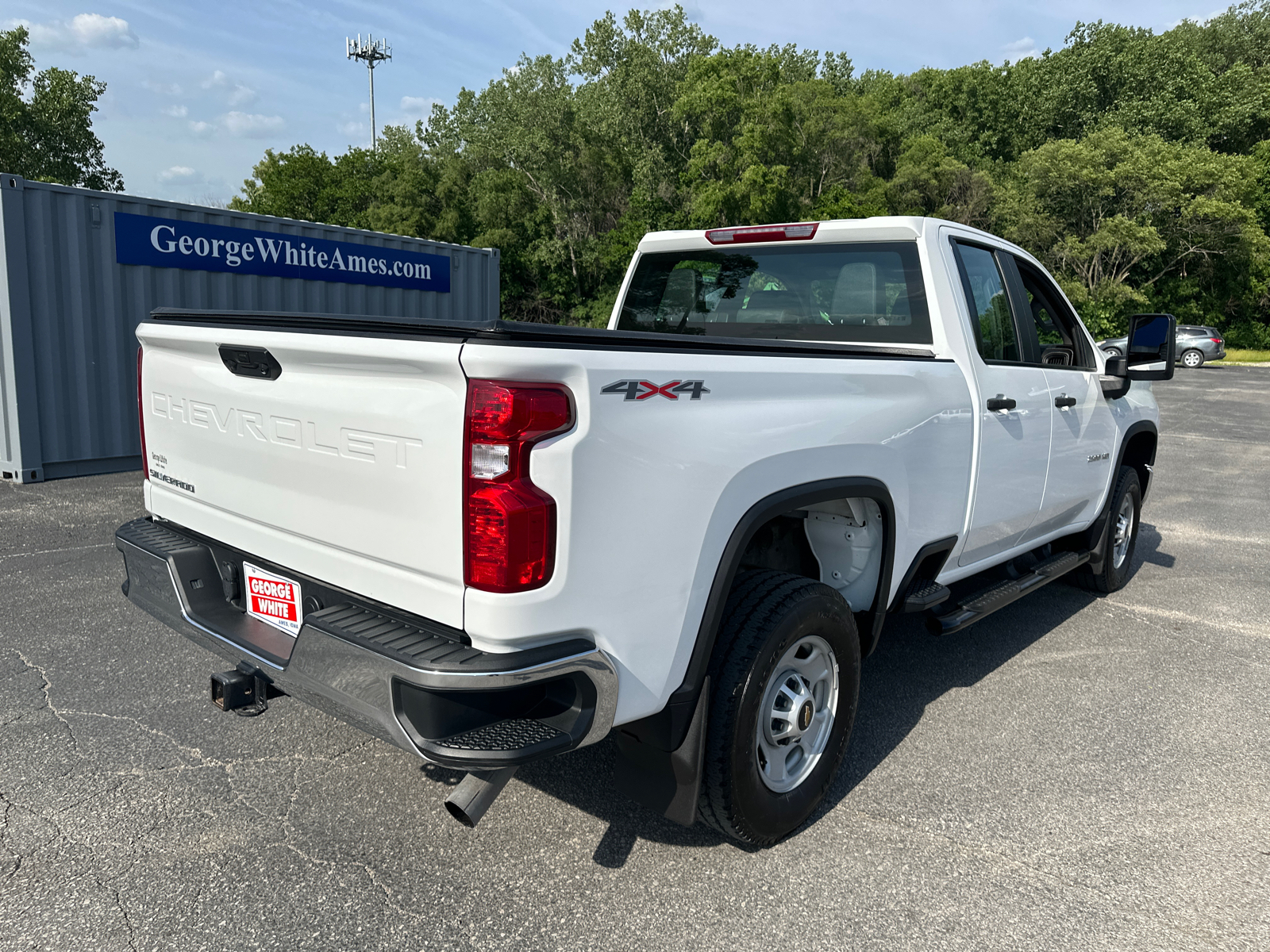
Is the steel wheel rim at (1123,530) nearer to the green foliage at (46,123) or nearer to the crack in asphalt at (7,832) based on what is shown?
the crack in asphalt at (7,832)

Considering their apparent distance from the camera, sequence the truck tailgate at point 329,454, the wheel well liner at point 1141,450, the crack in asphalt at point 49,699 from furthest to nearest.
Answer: the wheel well liner at point 1141,450 < the crack in asphalt at point 49,699 < the truck tailgate at point 329,454

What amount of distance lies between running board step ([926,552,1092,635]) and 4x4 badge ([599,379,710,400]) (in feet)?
6.24

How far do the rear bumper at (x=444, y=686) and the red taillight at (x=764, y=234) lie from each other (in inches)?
93.3

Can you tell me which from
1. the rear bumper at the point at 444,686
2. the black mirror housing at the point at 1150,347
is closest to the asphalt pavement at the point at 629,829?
the rear bumper at the point at 444,686

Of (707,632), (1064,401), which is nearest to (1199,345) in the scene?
(1064,401)

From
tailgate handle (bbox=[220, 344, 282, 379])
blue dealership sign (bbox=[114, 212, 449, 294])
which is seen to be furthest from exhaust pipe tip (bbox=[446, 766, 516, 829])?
blue dealership sign (bbox=[114, 212, 449, 294])

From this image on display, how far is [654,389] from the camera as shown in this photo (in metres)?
2.20

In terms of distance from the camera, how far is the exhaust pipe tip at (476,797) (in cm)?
218

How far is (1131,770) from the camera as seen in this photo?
3.46m

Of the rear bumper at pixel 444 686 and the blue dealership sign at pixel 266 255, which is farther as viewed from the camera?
the blue dealership sign at pixel 266 255

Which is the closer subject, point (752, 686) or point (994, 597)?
point (752, 686)

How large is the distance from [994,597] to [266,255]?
9423 mm

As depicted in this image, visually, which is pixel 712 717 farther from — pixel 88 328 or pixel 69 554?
pixel 88 328

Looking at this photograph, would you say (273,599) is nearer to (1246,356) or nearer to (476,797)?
(476,797)
